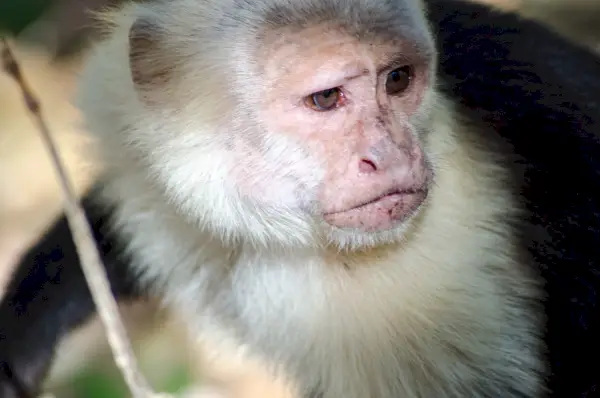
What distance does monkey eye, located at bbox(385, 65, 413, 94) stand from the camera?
172cm

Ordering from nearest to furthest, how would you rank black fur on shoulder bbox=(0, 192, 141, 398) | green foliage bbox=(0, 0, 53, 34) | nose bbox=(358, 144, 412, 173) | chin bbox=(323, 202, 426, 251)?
1. green foliage bbox=(0, 0, 53, 34)
2. nose bbox=(358, 144, 412, 173)
3. chin bbox=(323, 202, 426, 251)
4. black fur on shoulder bbox=(0, 192, 141, 398)

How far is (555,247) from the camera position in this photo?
2193 millimetres

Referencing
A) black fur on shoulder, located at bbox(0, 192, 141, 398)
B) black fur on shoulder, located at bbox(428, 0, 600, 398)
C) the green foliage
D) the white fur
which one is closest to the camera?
the green foliage

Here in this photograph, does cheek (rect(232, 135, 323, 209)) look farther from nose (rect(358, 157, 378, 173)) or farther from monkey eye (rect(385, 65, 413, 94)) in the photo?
monkey eye (rect(385, 65, 413, 94))

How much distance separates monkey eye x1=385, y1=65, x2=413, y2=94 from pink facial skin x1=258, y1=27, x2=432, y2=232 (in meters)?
0.06

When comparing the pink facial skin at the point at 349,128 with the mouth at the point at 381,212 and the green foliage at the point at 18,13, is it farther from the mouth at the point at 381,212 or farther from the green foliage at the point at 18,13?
the green foliage at the point at 18,13

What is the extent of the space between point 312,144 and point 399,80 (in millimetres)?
264

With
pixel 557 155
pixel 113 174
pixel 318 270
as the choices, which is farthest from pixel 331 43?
pixel 557 155

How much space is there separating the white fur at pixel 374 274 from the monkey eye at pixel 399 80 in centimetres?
15

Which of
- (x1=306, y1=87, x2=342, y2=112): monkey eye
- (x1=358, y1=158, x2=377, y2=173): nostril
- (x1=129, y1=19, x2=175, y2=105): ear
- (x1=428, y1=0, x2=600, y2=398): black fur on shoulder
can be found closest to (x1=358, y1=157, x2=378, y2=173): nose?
(x1=358, y1=158, x2=377, y2=173): nostril

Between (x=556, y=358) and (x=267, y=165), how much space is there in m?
1.01

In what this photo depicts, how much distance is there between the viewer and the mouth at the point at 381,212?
1619 millimetres

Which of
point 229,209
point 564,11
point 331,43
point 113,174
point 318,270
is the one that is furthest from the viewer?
point 564,11

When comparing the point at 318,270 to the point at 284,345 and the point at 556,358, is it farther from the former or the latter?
the point at 556,358
